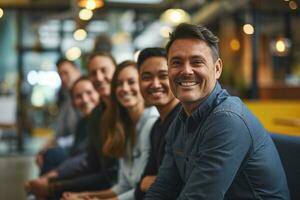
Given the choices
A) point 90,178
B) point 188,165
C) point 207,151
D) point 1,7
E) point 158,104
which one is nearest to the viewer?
point 207,151

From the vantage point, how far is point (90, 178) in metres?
3.09

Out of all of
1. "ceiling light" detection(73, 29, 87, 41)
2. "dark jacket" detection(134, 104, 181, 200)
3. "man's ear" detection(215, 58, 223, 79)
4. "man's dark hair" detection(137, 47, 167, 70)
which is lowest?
"dark jacket" detection(134, 104, 181, 200)

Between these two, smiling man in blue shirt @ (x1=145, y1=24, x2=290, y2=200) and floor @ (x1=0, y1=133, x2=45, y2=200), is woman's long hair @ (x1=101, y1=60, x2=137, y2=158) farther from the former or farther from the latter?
floor @ (x1=0, y1=133, x2=45, y2=200)

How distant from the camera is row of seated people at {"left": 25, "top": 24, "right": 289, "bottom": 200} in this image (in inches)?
63.2

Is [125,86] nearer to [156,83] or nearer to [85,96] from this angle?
[156,83]

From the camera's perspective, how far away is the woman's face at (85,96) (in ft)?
13.2

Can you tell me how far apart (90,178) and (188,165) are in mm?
1424

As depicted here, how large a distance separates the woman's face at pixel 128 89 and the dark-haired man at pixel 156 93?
0.30 metres

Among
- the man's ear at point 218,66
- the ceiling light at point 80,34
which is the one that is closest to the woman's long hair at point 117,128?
the man's ear at point 218,66

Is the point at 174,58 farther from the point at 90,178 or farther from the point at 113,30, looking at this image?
the point at 113,30

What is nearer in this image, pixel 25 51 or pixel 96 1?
pixel 96 1

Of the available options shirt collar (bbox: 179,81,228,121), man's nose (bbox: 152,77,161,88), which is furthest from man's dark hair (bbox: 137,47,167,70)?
shirt collar (bbox: 179,81,228,121)

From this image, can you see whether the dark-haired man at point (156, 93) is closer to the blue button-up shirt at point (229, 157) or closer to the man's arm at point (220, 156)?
the blue button-up shirt at point (229, 157)

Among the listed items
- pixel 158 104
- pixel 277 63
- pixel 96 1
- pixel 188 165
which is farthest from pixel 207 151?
pixel 277 63
